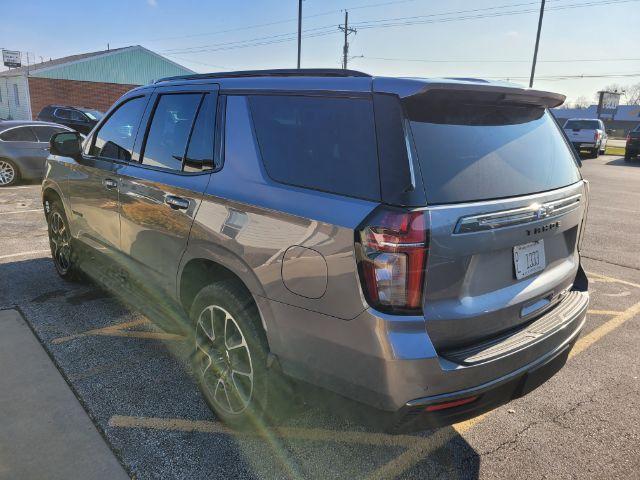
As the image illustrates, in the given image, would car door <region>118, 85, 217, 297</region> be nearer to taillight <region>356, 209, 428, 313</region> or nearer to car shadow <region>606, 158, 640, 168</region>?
taillight <region>356, 209, 428, 313</region>

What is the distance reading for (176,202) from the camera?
292 cm

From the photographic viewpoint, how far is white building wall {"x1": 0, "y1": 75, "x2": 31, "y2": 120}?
3119cm

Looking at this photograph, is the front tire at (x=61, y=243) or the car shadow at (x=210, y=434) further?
the front tire at (x=61, y=243)

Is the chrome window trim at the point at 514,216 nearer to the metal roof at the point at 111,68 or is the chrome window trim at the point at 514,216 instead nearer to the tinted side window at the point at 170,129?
the tinted side window at the point at 170,129

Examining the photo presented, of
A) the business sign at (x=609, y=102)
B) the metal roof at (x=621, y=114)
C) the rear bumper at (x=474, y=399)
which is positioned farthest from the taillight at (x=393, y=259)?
the metal roof at (x=621, y=114)

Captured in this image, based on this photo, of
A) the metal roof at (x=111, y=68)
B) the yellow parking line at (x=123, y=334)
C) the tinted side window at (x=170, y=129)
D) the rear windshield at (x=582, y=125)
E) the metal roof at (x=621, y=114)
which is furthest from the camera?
the metal roof at (x=621, y=114)

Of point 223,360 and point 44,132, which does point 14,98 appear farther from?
point 223,360

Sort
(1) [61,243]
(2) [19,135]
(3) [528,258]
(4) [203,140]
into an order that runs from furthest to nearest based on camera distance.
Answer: (2) [19,135]
(1) [61,243]
(4) [203,140]
(3) [528,258]

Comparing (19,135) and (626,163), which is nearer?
(19,135)

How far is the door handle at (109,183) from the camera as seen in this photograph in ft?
11.8

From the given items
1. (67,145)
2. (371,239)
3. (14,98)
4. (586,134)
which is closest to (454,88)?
(371,239)

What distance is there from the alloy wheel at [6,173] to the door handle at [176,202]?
397 inches

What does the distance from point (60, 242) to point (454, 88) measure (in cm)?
430

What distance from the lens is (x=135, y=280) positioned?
11.7 feet
